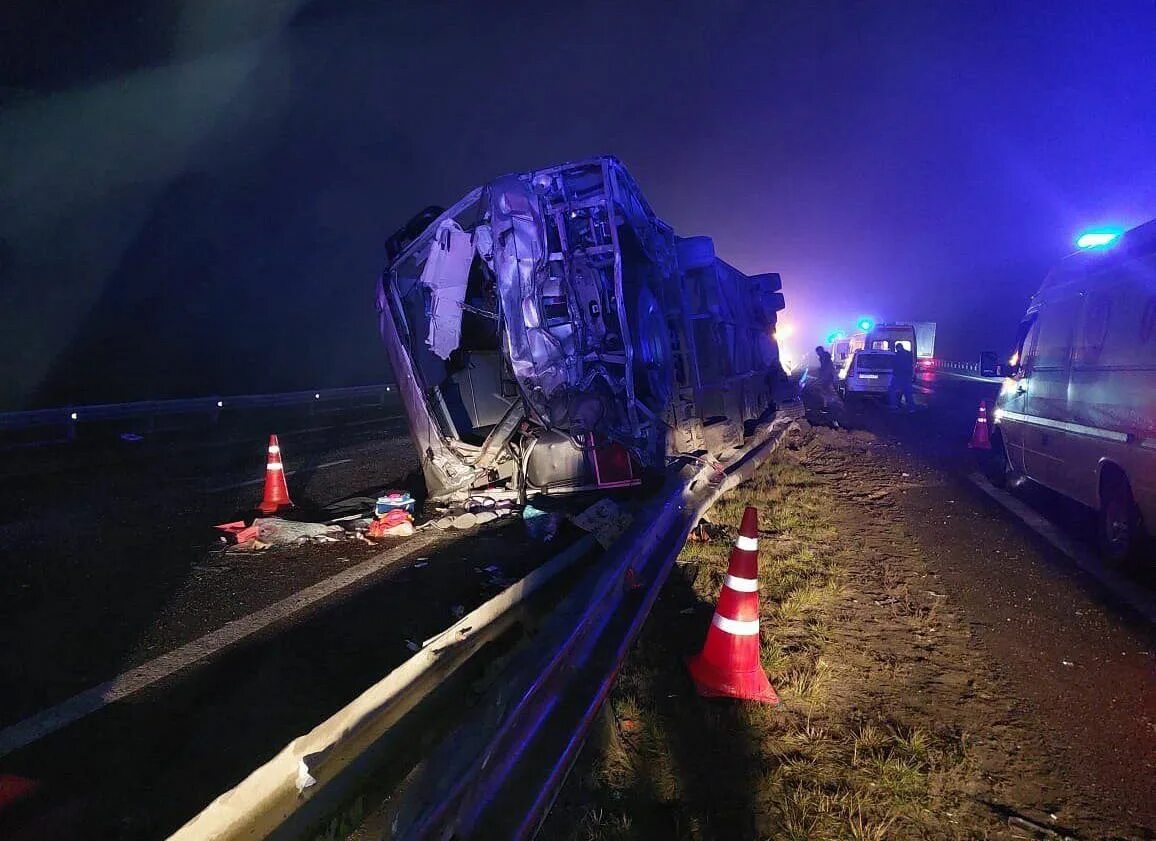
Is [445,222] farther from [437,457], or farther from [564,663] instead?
[564,663]

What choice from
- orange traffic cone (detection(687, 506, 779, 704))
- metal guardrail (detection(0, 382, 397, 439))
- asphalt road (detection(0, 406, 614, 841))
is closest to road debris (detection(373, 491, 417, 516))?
asphalt road (detection(0, 406, 614, 841))

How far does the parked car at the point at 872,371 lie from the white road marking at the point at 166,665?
17.4m

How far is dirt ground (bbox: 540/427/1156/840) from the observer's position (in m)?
2.34

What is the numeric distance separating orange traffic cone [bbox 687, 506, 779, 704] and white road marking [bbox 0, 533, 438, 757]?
265 centimetres

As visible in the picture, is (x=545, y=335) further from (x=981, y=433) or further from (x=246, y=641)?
(x=981, y=433)

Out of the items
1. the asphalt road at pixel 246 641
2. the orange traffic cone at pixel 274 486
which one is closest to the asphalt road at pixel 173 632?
the asphalt road at pixel 246 641

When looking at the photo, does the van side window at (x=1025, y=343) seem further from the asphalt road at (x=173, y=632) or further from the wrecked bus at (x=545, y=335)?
the asphalt road at (x=173, y=632)

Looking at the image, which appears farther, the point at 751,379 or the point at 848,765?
the point at 751,379

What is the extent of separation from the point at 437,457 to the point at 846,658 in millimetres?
4118

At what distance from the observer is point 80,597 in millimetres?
4148

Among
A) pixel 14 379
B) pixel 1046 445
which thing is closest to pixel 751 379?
pixel 1046 445

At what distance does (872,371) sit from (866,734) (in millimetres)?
17729

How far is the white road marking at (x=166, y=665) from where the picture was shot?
272cm

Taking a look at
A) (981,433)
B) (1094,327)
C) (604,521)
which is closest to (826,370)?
(981,433)
